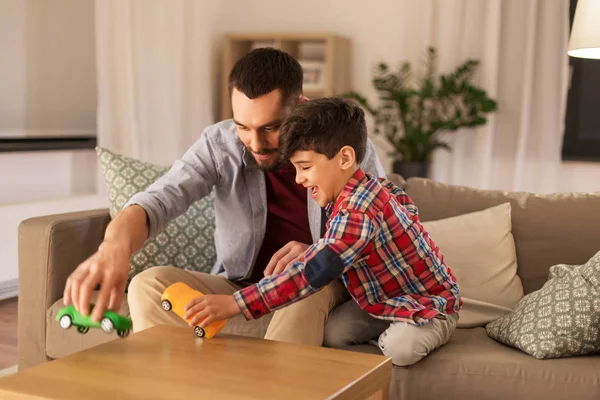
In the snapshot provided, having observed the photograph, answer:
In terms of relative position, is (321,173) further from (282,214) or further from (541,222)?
(541,222)

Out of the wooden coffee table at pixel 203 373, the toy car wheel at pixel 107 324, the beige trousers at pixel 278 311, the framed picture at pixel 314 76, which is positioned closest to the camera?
the wooden coffee table at pixel 203 373

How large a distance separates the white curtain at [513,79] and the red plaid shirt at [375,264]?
2607mm

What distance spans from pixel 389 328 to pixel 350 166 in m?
0.38

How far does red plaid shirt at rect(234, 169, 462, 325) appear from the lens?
1.64m

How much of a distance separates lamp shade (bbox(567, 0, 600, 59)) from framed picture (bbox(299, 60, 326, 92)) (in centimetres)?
250

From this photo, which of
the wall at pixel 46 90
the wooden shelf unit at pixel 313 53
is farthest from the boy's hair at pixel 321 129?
the wooden shelf unit at pixel 313 53

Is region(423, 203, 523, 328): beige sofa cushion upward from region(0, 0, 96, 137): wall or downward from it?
downward

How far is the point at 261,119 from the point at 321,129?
252 millimetres

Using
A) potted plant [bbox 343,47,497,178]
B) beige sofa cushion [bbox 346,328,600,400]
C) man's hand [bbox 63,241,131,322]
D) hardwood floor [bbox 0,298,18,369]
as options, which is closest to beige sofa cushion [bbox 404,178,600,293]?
beige sofa cushion [bbox 346,328,600,400]

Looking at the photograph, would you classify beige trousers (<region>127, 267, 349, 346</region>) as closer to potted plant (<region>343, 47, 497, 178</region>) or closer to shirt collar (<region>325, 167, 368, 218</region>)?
shirt collar (<region>325, 167, 368, 218</region>)

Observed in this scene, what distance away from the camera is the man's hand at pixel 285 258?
176 cm

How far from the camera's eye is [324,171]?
5.89 ft

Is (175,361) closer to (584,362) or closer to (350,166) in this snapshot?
(350,166)

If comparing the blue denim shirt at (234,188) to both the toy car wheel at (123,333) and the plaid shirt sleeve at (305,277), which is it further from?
the toy car wheel at (123,333)
